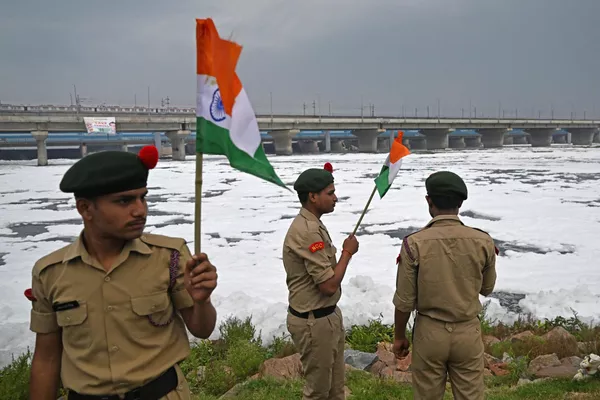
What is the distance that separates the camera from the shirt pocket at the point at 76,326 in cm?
193

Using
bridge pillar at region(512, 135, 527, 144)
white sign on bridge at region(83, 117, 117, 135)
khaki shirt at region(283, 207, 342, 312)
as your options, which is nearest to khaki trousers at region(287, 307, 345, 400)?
khaki shirt at region(283, 207, 342, 312)

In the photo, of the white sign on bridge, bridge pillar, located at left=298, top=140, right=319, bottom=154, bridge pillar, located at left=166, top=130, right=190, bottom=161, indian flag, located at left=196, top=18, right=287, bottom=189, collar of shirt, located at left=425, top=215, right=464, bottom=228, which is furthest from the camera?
bridge pillar, located at left=298, top=140, right=319, bottom=154

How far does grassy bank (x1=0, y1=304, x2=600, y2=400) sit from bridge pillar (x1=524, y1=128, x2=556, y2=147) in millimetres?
84896

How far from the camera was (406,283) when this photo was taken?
3037mm

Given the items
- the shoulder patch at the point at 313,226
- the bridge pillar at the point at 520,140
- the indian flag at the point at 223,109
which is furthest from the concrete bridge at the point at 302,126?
the indian flag at the point at 223,109

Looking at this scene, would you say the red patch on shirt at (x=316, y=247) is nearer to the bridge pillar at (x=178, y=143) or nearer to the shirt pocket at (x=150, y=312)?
the shirt pocket at (x=150, y=312)

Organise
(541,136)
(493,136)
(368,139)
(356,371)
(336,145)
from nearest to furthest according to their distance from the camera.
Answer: (356,371) → (368,139) → (493,136) → (541,136) → (336,145)

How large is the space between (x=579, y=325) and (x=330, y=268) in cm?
446

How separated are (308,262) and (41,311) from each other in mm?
1790

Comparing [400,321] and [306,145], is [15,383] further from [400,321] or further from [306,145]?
[306,145]

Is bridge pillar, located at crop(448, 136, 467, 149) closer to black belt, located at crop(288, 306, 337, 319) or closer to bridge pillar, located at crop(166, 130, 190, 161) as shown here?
bridge pillar, located at crop(166, 130, 190, 161)

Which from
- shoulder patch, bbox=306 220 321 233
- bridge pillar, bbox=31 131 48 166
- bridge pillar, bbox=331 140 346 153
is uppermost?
bridge pillar, bbox=331 140 346 153

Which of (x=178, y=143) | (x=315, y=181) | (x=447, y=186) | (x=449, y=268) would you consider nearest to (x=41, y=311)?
(x=315, y=181)

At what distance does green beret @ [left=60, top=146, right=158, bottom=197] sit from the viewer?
1920mm
